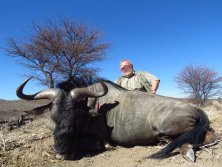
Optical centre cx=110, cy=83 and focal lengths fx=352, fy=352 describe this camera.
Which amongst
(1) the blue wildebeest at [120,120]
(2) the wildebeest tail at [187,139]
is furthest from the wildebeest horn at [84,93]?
(2) the wildebeest tail at [187,139]

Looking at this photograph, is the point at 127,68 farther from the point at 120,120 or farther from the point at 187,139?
the point at 187,139

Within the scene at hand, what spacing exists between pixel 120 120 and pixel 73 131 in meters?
0.79

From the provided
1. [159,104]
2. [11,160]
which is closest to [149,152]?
[159,104]

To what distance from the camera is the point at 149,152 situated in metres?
4.37

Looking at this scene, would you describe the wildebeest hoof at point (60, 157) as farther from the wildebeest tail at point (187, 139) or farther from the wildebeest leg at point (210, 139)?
the wildebeest leg at point (210, 139)

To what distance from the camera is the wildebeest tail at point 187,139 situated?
13.1 ft

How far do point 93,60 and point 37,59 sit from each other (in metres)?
2.88

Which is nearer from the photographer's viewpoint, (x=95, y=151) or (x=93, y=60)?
(x=95, y=151)

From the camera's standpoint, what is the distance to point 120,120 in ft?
16.1

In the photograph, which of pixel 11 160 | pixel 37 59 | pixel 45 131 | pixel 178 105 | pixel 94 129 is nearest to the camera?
pixel 11 160

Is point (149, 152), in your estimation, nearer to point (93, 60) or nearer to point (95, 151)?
point (95, 151)

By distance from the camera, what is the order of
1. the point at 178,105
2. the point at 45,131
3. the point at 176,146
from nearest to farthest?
the point at 176,146 < the point at 178,105 < the point at 45,131

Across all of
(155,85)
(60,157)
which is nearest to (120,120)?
(60,157)

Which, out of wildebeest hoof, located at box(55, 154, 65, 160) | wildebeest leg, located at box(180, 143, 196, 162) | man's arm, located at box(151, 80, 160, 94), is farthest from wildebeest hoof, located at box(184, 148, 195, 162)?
man's arm, located at box(151, 80, 160, 94)
